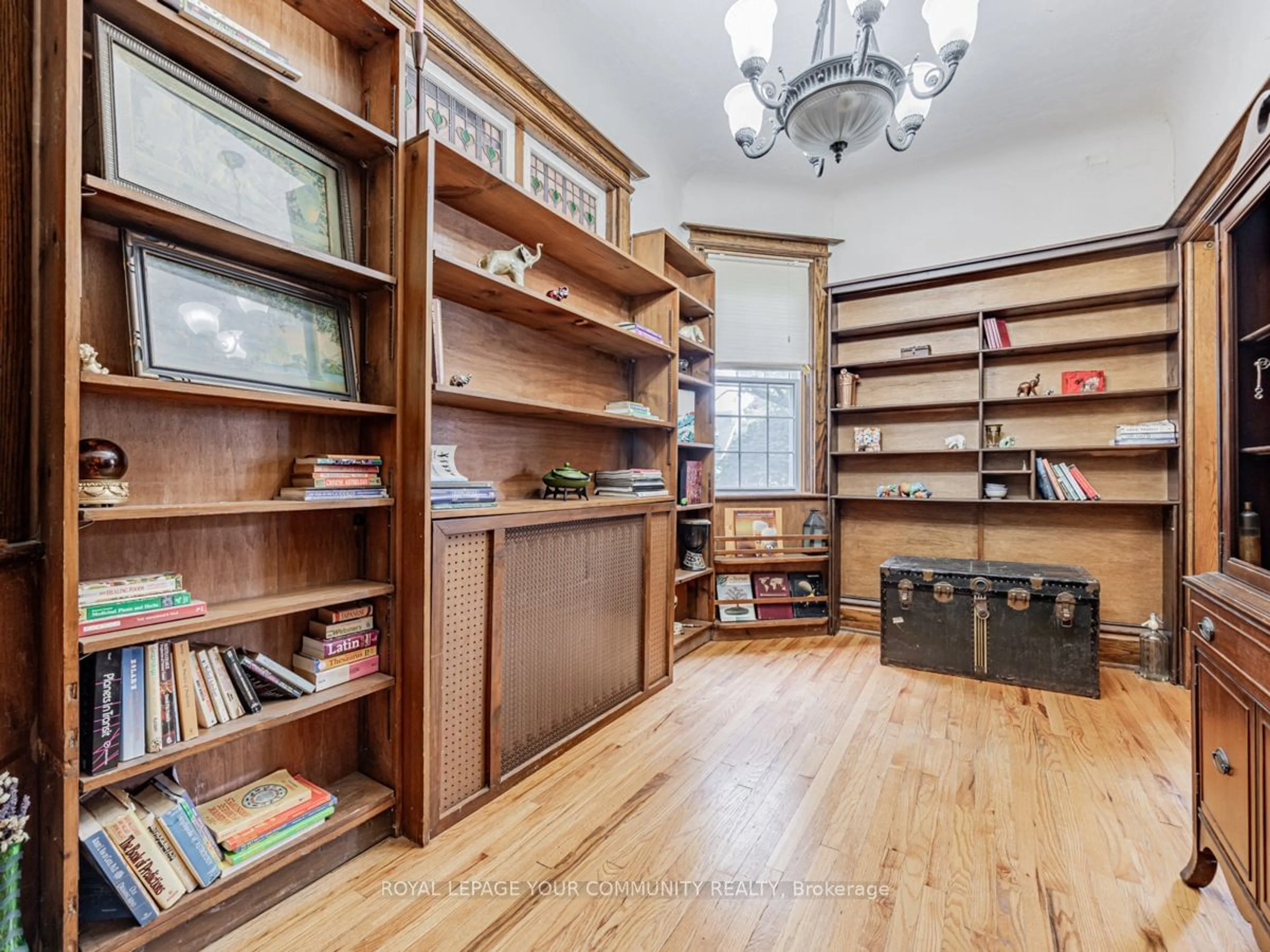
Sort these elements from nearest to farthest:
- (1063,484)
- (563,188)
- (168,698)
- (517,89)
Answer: (168,698) < (517,89) < (563,188) < (1063,484)

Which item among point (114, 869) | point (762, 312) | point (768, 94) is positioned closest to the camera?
point (114, 869)

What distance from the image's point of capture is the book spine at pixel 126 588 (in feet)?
3.88

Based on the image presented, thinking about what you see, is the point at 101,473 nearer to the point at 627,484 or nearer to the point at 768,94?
the point at 627,484

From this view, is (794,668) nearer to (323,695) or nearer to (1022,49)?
(323,695)

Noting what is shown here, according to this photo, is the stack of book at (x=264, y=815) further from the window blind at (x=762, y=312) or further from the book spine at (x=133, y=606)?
the window blind at (x=762, y=312)

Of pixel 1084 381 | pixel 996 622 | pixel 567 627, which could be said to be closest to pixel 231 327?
pixel 567 627

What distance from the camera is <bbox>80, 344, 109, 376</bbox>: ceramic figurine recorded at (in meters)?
1.17

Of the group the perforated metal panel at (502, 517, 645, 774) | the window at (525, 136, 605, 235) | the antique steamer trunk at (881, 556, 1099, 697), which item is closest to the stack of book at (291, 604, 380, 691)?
the perforated metal panel at (502, 517, 645, 774)

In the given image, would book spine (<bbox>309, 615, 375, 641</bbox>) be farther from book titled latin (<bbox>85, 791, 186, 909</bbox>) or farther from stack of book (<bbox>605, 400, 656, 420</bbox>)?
stack of book (<bbox>605, 400, 656, 420</bbox>)

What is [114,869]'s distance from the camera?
119 centimetres

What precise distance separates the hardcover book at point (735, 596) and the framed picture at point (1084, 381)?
2290mm

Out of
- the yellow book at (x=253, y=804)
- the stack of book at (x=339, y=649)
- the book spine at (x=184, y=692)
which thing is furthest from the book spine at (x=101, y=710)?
the stack of book at (x=339, y=649)

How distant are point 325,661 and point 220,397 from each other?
0.78 metres

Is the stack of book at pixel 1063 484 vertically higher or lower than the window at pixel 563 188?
lower
